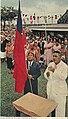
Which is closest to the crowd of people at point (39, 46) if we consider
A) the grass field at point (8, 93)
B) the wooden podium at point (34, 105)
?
the grass field at point (8, 93)

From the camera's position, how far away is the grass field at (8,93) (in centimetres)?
145

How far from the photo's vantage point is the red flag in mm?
1445

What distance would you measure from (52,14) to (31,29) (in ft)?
0.49

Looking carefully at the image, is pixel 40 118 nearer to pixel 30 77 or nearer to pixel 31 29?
pixel 30 77

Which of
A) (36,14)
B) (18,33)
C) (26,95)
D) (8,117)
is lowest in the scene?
(8,117)

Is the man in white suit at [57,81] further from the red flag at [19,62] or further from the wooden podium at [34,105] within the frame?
the red flag at [19,62]

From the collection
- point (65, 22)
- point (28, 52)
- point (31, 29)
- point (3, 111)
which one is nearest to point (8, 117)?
point (3, 111)

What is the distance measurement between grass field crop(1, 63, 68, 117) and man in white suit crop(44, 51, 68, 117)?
0.04 meters

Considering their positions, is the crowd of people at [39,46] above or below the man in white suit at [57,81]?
above

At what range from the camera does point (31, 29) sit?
1.43 meters

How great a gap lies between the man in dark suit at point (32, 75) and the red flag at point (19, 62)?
25 millimetres

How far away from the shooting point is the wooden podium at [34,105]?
1.42 metres

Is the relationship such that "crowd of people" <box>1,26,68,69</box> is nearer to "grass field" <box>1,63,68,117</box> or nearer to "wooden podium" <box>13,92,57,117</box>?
"grass field" <box>1,63,68,117</box>

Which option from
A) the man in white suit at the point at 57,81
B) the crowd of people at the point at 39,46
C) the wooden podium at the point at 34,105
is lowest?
the wooden podium at the point at 34,105
